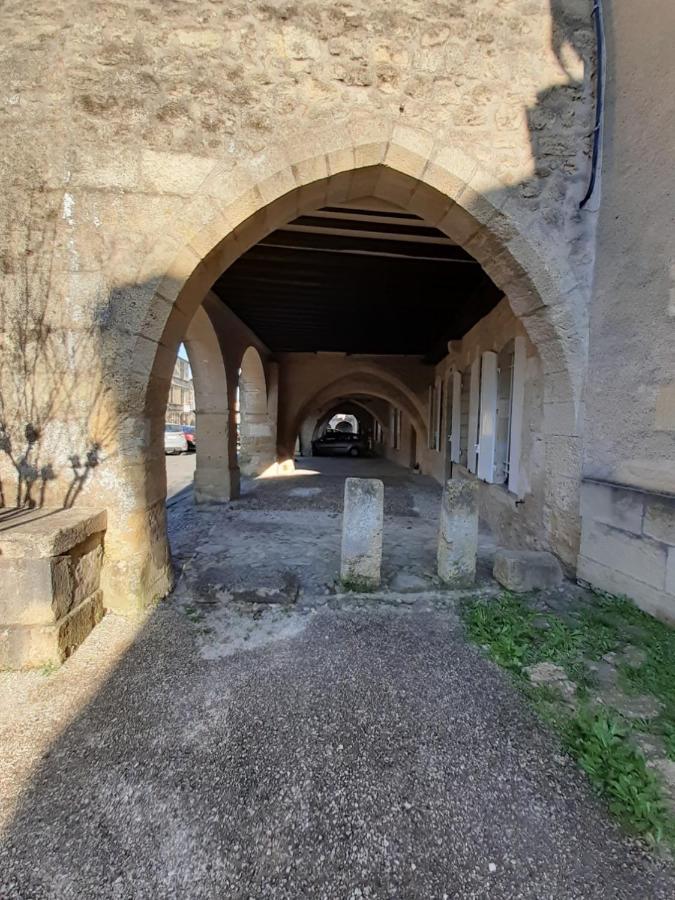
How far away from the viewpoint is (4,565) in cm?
185

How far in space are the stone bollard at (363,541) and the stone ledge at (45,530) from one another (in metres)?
1.61

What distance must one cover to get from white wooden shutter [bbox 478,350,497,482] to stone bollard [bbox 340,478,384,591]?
6.87 ft

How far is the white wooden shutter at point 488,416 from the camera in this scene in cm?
433

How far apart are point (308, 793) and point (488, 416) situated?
4038mm

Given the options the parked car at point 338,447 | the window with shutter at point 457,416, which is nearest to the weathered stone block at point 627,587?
the window with shutter at point 457,416

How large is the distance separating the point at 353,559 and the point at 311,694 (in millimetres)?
1138

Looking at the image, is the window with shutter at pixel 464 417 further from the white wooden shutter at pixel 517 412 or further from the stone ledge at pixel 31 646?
the stone ledge at pixel 31 646

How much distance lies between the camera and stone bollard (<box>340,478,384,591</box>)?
2789mm

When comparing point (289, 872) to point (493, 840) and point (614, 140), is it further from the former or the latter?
point (614, 140)

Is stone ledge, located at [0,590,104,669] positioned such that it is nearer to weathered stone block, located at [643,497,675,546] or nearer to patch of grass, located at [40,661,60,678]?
patch of grass, located at [40,661,60,678]

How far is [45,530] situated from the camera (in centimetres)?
193

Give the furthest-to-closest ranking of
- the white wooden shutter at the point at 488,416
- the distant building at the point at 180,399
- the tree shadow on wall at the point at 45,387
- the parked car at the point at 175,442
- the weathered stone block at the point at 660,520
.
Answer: the distant building at the point at 180,399, the parked car at the point at 175,442, the white wooden shutter at the point at 488,416, the tree shadow on wall at the point at 45,387, the weathered stone block at the point at 660,520

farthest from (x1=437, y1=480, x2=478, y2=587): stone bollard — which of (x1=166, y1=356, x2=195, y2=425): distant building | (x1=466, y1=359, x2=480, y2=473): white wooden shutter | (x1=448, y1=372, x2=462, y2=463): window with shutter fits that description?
(x1=166, y1=356, x2=195, y2=425): distant building

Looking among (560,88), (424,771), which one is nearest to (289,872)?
(424,771)
